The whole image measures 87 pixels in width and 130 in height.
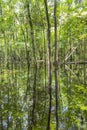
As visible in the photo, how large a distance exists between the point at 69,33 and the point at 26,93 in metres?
22.8

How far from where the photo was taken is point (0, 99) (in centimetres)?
918

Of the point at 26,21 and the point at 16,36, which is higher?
the point at 26,21

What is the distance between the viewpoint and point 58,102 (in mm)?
8258

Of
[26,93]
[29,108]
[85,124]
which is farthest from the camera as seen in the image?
[26,93]

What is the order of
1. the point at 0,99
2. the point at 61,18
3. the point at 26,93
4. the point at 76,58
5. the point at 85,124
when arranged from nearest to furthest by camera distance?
the point at 85,124
the point at 0,99
the point at 26,93
the point at 61,18
the point at 76,58

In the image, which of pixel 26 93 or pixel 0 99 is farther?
pixel 26 93

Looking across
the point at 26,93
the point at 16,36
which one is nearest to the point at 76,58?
the point at 16,36

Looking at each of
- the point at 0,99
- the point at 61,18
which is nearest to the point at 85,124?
the point at 0,99

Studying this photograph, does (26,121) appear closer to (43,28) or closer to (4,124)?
(4,124)

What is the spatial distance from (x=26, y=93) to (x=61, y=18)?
1841 cm

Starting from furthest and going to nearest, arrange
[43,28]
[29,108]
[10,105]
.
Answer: [43,28], [10,105], [29,108]

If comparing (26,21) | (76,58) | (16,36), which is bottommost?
(76,58)

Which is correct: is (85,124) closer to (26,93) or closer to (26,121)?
(26,121)

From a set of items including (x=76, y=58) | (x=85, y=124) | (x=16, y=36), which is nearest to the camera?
(x=85, y=124)
